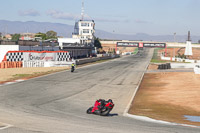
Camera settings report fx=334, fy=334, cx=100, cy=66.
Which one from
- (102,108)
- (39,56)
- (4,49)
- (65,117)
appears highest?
(4,49)

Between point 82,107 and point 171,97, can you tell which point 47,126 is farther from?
point 171,97

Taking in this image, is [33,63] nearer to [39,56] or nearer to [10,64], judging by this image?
[39,56]

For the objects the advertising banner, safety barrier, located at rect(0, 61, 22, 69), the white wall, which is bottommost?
safety barrier, located at rect(0, 61, 22, 69)

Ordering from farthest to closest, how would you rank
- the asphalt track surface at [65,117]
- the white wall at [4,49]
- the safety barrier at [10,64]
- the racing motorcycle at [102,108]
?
the white wall at [4,49], the safety barrier at [10,64], the racing motorcycle at [102,108], the asphalt track surface at [65,117]

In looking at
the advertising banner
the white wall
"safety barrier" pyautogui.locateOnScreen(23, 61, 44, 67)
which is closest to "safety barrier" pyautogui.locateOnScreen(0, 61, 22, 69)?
"safety barrier" pyautogui.locateOnScreen(23, 61, 44, 67)

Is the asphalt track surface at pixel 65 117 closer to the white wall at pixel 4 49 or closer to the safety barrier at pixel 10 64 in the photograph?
the safety barrier at pixel 10 64

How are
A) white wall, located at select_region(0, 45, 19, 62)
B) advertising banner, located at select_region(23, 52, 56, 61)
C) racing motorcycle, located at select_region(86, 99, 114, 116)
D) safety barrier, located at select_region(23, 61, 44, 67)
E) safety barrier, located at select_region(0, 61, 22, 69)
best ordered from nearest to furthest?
racing motorcycle, located at select_region(86, 99, 114, 116), safety barrier, located at select_region(0, 61, 22, 69), safety barrier, located at select_region(23, 61, 44, 67), advertising banner, located at select_region(23, 52, 56, 61), white wall, located at select_region(0, 45, 19, 62)

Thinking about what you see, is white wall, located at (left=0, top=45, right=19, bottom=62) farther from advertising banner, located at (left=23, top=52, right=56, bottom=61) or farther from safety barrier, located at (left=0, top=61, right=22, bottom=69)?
safety barrier, located at (left=0, top=61, right=22, bottom=69)

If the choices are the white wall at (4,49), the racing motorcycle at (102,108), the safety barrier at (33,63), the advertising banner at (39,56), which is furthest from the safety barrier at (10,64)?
the racing motorcycle at (102,108)

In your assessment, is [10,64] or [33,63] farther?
[33,63]

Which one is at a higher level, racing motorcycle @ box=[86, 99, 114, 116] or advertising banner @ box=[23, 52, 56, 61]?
advertising banner @ box=[23, 52, 56, 61]

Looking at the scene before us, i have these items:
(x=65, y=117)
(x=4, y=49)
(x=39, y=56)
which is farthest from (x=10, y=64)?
(x=65, y=117)

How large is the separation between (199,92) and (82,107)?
37.8 feet

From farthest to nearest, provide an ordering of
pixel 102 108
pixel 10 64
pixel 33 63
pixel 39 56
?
pixel 39 56 < pixel 33 63 < pixel 10 64 < pixel 102 108
